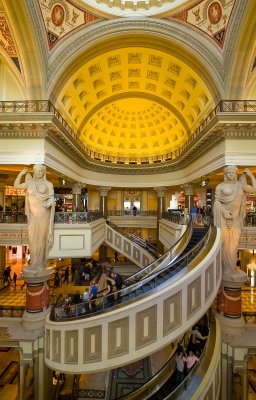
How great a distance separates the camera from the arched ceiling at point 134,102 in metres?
13.5

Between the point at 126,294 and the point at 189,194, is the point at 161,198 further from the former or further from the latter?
the point at 126,294

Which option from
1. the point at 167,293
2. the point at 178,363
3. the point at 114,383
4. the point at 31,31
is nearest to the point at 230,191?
the point at 167,293

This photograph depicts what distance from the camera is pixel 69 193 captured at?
80.0 feet

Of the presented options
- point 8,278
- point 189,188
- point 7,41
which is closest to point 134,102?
point 189,188

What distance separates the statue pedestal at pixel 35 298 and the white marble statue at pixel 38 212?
24 centimetres

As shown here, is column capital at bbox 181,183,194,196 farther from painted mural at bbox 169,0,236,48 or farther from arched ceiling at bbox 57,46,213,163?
painted mural at bbox 169,0,236,48

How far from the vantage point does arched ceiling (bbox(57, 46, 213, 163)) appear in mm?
13453

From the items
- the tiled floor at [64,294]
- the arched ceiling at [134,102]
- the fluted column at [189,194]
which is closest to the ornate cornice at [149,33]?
the arched ceiling at [134,102]

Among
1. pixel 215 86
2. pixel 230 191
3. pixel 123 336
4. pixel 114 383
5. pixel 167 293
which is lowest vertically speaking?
pixel 114 383

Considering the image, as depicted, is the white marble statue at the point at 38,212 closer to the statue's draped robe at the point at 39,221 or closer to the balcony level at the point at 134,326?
the statue's draped robe at the point at 39,221

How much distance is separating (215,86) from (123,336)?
9.40m

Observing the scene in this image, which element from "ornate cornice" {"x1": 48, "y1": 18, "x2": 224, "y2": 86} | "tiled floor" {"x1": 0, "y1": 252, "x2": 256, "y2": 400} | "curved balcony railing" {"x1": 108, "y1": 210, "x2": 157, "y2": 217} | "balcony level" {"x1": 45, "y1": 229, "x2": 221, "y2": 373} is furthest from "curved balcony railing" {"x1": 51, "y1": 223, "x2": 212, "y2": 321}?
"curved balcony railing" {"x1": 108, "y1": 210, "x2": 157, "y2": 217}

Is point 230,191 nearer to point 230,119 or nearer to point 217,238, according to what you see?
point 217,238

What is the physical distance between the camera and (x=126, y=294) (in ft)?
23.9
